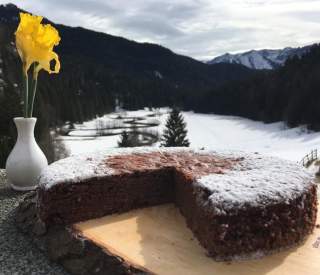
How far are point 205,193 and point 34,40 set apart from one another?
4.83m

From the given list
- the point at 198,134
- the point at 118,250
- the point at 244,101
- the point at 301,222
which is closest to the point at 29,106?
the point at 118,250

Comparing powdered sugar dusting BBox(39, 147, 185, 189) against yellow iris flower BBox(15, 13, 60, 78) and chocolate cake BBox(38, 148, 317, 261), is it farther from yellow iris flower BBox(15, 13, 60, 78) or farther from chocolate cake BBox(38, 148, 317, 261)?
yellow iris flower BBox(15, 13, 60, 78)

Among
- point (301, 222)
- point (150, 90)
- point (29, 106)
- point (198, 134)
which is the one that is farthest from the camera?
point (150, 90)

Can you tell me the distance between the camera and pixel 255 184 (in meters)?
7.03

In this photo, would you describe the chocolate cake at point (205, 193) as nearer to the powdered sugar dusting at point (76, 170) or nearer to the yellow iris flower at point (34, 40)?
the powdered sugar dusting at point (76, 170)

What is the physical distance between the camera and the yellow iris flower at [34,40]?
30.2ft

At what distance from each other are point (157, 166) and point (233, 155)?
1.62 m

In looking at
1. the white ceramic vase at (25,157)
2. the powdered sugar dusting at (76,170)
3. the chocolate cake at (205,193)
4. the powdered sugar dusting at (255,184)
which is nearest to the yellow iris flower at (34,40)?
the white ceramic vase at (25,157)

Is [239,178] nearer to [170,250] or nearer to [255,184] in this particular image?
[255,184]

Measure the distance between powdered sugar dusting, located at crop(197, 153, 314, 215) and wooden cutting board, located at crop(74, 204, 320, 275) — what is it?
766mm

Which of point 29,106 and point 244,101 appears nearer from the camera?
point 29,106

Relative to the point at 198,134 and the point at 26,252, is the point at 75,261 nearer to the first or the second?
the point at 26,252

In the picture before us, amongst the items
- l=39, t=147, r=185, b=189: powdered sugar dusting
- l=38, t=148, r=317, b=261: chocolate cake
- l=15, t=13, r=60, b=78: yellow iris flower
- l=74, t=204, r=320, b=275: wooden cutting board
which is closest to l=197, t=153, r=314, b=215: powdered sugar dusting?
l=38, t=148, r=317, b=261: chocolate cake

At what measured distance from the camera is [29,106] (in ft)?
32.5
